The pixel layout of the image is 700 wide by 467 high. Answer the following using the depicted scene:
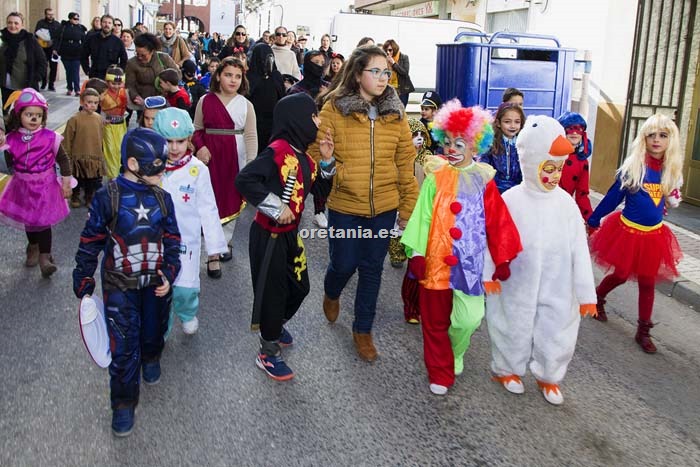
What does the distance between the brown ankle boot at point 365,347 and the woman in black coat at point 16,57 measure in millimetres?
9418

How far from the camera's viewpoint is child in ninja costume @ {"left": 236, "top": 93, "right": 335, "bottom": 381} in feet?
12.5

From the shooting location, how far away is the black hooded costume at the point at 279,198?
379 centimetres

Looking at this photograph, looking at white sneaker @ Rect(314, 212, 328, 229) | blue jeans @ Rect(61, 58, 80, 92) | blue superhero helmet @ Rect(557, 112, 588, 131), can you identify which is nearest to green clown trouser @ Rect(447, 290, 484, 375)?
blue superhero helmet @ Rect(557, 112, 588, 131)

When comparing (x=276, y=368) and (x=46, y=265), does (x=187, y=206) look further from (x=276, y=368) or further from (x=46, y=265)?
(x=46, y=265)

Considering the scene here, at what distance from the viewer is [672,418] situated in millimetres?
3902

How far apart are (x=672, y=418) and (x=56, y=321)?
4026 millimetres

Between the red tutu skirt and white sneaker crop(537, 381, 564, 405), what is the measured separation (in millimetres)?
1379

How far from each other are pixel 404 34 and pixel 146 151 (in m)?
12.9

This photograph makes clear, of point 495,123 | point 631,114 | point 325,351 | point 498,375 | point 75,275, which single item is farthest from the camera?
point 631,114

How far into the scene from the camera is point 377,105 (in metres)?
4.24

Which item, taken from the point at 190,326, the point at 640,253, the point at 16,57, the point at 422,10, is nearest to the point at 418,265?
the point at 190,326

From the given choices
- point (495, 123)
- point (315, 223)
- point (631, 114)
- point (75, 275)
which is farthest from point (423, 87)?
point (75, 275)

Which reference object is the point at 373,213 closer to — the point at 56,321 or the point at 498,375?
the point at 498,375

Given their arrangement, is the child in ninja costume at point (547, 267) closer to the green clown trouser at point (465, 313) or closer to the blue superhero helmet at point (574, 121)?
the green clown trouser at point (465, 313)
